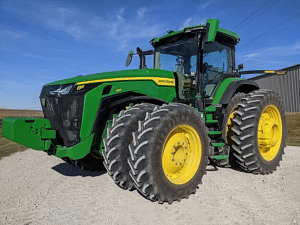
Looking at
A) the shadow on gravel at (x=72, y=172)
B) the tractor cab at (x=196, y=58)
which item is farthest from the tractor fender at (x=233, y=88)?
the shadow on gravel at (x=72, y=172)

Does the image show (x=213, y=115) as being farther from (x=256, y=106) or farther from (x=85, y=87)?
(x=85, y=87)

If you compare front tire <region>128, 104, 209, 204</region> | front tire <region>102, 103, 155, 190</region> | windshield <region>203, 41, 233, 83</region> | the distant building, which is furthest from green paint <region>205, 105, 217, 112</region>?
the distant building

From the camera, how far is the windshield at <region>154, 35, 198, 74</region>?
4500 millimetres

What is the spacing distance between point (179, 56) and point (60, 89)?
7.92 ft

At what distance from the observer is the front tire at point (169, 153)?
2.76 meters

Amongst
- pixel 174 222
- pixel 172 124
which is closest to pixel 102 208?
pixel 174 222

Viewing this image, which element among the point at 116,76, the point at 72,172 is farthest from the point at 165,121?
the point at 72,172

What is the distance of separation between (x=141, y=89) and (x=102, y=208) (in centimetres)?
180

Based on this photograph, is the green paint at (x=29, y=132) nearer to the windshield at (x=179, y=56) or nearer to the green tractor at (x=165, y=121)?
the green tractor at (x=165, y=121)

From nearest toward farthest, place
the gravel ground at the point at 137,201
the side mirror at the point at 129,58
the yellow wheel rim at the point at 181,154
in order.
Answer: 1. the gravel ground at the point at 137,201
2. the yellow wheel rim at the point at 181,154
3. the side mirror at the point at 129,58

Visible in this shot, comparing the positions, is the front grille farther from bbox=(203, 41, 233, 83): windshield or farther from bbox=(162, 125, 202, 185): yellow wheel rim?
bbox=(203, 41, 233, 83): windshield

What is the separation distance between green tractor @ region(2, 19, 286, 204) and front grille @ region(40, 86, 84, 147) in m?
0.01

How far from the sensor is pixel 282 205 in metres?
3.04

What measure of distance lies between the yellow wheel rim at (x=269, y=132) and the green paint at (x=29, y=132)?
381cm
